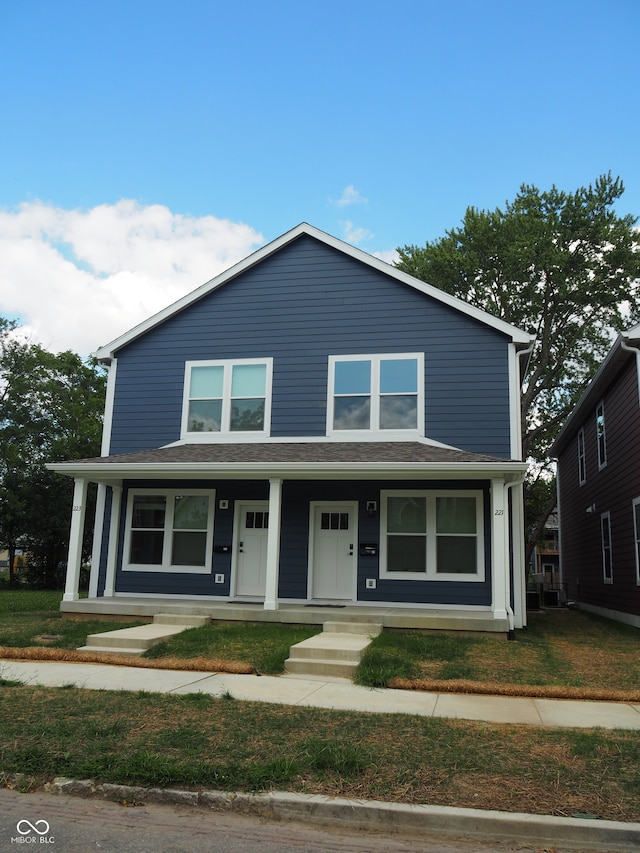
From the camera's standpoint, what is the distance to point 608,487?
17.1m

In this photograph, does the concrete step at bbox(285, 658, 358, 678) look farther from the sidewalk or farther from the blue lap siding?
the blue lap siding

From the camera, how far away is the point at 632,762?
489cm

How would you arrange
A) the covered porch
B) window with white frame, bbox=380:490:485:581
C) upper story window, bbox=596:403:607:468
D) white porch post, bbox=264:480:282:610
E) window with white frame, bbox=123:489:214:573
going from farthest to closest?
upper story window, bbox=596:403:607:468 < window with white frame, bbox=123:489:214:573 < window with white frame, bbox=380:490:485:581 < white porch post, bbox=264:480:282:610 < the covered porch

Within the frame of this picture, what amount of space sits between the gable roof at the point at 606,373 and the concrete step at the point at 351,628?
7235 mm

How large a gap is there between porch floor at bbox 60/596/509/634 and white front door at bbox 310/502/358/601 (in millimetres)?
565

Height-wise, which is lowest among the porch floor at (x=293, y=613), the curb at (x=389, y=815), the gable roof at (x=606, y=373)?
the curb at (x=389, y=815)

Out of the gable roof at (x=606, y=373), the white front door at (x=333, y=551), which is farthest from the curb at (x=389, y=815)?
the gable roof at (x=606, y=373)

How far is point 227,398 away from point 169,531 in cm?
299

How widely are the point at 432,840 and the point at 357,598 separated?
9053 mm

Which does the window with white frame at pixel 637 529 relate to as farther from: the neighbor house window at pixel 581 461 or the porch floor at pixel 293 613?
the neighbor house window at pixel 581 461

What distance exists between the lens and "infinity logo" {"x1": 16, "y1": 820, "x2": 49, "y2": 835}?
3.88m

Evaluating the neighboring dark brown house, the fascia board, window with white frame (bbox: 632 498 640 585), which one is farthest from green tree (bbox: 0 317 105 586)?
window with white frame (bbox: 632 498 640 585)

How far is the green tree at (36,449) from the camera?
26391 millimetres

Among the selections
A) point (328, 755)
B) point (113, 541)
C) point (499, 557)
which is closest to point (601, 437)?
point (499, 557)
